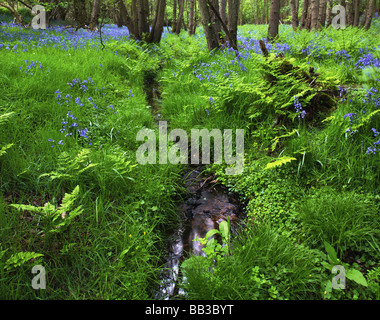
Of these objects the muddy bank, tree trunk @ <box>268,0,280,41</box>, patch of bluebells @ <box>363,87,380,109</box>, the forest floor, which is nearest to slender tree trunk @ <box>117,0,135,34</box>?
tree trunk @ <box>268,0,280,41</box>

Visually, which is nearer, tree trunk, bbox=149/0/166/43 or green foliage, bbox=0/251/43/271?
green foliage, bbox=0/251/43/271

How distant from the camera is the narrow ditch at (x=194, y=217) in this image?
2.34 meters

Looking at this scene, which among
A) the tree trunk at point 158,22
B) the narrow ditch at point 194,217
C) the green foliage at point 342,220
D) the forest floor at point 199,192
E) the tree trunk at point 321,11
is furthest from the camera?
the tree trunk at point 158,22

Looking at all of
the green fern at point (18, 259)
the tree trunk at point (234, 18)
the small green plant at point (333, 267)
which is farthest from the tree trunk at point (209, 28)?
the green fern at point (18, 259)

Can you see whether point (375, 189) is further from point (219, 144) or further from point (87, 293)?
point (87, 293)

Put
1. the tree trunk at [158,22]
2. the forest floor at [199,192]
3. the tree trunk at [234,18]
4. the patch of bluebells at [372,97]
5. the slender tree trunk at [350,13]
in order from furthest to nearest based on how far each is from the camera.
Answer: the slender tree trunk at [350,13]
the tree trunk at [158,22]
the tree trunk at [234,18]
the patch of bluebells at [372,97]
the forest floor at [199,192]

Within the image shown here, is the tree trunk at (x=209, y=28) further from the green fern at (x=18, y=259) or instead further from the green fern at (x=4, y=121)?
the green fern at (x=18, y=259)

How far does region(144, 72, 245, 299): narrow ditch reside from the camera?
2.34 m

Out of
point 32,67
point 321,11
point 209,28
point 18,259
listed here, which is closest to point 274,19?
point 209,28

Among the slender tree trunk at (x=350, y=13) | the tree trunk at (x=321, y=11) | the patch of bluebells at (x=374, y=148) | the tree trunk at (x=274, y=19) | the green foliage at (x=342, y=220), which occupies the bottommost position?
the green foliage at (x=342, y=220)

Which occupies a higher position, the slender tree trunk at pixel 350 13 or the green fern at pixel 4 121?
the slender tree trunk at pixel 350 13

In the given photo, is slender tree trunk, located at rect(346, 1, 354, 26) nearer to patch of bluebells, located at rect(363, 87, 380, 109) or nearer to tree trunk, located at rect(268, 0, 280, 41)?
tree trunk, located at rect(268, 0, 280, 41)

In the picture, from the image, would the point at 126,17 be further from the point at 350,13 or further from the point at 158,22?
the point at 350,13

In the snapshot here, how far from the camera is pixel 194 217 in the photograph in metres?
3.07
